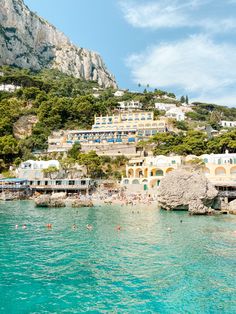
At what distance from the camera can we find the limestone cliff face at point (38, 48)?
141125 mm

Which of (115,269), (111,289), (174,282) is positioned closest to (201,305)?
(174,282)

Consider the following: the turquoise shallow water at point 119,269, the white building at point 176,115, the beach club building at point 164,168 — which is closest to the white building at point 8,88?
the white building at point 176,115

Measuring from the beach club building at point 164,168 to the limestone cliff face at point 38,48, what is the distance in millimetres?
95674

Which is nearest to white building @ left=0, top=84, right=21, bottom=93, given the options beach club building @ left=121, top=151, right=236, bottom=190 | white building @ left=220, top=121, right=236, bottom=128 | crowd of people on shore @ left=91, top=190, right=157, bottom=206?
beach club building @ left=121, top=151, right=236, bottom=190

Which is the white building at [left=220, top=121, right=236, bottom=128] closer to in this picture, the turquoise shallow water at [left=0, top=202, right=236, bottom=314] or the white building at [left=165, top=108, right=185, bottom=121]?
the white building at [left=165, top=108, right=185, bottom=121]

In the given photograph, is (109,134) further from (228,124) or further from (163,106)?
(228,124)

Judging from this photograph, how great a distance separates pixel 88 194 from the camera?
57.3 meters

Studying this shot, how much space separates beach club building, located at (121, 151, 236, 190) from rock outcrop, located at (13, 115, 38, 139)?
32229mm

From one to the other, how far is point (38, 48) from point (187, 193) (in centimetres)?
13677

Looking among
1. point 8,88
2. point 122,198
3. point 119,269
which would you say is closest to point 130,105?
point 8,88

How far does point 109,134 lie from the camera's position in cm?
8156

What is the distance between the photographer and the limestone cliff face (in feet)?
463

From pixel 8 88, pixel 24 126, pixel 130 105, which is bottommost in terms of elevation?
pixel 24 126

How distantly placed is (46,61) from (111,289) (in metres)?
155
